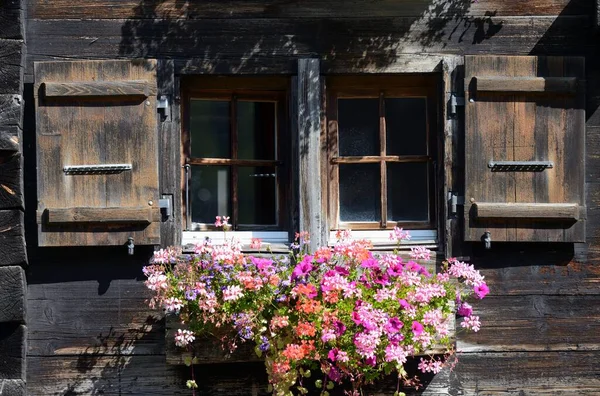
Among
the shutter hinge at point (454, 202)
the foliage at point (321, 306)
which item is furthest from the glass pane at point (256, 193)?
the shutter hinge at point (454, 202)

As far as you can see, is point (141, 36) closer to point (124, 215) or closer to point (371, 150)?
point (124, 215)

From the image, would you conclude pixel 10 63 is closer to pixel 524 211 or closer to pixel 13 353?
pixel 13 353

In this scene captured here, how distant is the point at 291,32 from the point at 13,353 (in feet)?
7.70

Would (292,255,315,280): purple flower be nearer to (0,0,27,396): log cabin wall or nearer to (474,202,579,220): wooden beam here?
(474,202,579,220): wooden beam

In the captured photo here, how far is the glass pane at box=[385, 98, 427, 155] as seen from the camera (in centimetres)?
580

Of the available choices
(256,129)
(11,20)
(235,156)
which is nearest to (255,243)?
(235,156)

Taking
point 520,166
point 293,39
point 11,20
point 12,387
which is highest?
point 11,20

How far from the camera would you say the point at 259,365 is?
18.0 ft

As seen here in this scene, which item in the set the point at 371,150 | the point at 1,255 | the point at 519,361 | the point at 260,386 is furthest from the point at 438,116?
the point at 1,255

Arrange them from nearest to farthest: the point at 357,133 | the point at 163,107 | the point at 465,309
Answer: the point at 465,309 < the point at 163,107 < the point at 357,133

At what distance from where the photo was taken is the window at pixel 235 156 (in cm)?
575

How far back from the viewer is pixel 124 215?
536cm

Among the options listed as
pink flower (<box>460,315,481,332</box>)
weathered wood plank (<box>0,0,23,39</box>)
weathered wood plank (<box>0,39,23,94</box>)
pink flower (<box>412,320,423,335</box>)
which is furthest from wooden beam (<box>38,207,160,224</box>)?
pink flower (<box>460,315,481,332</box>)

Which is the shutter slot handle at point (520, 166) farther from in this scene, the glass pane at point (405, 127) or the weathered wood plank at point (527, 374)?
the weathered wood plank at point (527, 374)
